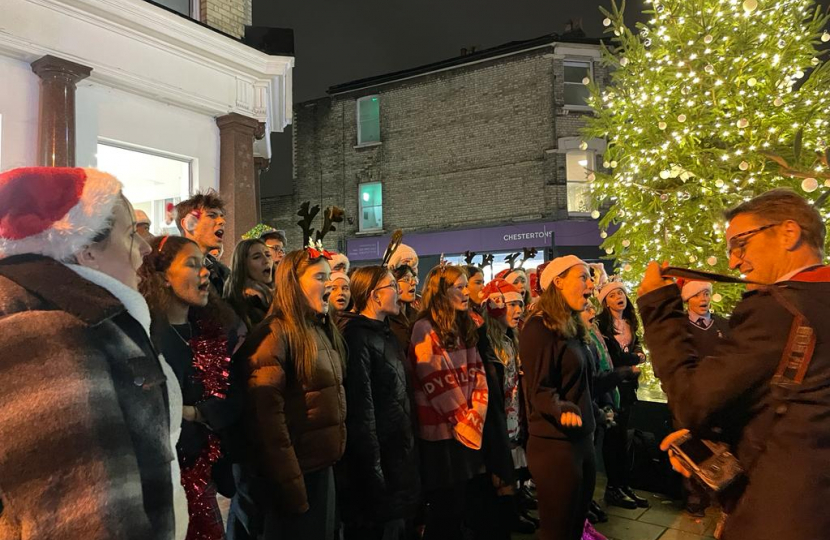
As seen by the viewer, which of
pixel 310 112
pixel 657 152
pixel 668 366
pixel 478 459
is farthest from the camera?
pixel 310 112

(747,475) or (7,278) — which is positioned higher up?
(7,278)

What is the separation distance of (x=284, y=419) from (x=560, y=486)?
75.4 inches

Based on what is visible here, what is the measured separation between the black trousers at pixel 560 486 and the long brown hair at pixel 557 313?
2.41ft

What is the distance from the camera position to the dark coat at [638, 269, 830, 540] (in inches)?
69.8

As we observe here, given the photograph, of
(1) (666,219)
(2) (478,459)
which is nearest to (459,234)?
(1) (666,219)

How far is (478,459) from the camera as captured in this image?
386 cm

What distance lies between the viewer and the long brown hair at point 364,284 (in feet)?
11.9

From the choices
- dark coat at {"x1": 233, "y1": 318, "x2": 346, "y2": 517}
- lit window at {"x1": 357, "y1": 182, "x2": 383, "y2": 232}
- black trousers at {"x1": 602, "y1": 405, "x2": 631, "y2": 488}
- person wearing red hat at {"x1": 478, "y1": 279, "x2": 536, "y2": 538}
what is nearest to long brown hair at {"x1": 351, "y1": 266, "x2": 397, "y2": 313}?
dark coat at {"x1": 233, "y1": 318, "x2": 346, "y2": 517}

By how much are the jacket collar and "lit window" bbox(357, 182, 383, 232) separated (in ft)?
65.4

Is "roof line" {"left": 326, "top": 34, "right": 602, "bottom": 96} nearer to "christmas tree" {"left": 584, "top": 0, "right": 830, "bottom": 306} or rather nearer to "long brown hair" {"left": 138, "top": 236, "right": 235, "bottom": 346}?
"christmas tree" {"left": 584, "top": 0, "right": 830, "bottom": 306}

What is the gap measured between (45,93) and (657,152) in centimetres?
775

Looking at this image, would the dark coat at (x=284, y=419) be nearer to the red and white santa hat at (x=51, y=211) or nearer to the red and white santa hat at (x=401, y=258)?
the red and white santa hat at (x=51, y=211)

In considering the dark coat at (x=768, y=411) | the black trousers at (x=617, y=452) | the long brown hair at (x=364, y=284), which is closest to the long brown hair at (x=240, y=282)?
the long brown hair at (x=364, y=284)

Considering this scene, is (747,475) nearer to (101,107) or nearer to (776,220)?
(776,220)
